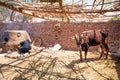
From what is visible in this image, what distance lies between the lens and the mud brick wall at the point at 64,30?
30.5 ft

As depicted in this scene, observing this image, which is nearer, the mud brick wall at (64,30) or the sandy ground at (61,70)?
the sandy ground at (61,70)

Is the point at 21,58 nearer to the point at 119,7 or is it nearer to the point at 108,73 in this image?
the point at 108,73

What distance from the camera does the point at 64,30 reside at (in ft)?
35.2

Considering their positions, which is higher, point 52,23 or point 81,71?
point 52,23

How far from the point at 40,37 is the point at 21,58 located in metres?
3.93

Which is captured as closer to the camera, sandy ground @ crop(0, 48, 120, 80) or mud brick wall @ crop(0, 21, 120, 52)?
sandy ground @ crop(0, 48, 120, 80)

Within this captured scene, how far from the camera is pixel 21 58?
7977 mm

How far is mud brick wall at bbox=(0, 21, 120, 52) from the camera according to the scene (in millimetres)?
9297

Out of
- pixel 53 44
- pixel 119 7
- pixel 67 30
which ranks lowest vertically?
pixel 53 44

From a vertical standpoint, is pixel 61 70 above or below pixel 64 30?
below

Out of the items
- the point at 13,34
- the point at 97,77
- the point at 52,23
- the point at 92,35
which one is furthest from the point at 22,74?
the point at 52,23

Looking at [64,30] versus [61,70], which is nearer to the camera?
[61,70]

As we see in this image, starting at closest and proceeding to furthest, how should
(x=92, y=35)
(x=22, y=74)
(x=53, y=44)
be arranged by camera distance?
(x=22, y=74) → (x=92, y=35) → (x=53, y=44)

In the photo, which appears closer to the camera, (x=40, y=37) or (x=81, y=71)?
(x=81, y=71)
